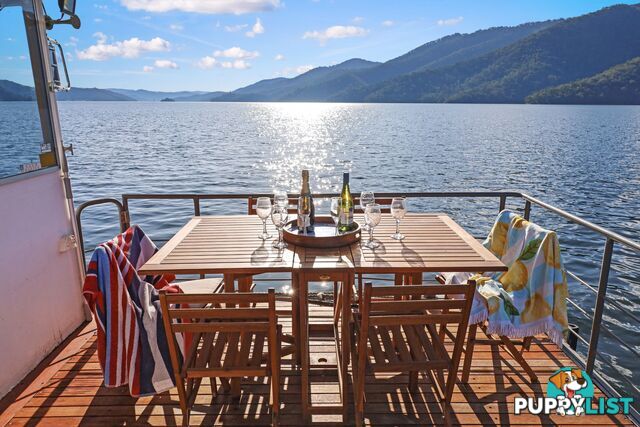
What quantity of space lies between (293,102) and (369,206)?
636 feet

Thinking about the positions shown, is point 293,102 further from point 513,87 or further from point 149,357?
point 149,357

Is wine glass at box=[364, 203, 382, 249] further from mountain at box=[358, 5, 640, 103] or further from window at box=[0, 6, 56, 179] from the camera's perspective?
mountain at box=[358, 5, 640, 103]

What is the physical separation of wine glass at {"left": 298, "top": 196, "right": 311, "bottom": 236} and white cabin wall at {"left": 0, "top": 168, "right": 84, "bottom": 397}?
70.6 inches

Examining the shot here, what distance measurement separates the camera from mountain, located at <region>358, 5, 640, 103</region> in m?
91.0

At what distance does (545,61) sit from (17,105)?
358ft

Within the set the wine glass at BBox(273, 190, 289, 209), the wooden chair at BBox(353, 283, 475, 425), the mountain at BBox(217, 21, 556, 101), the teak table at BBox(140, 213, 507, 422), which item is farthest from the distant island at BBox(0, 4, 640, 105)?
the wooden chair at BBox(353, 283, 475, 425)

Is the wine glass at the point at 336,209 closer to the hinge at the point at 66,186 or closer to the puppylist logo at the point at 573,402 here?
the puppylist logo at the point at 573,402

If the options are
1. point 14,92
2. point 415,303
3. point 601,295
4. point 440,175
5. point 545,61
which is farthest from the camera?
point 545,61

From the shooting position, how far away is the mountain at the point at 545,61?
91000mm

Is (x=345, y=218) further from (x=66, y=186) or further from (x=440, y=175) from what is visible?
(x=440, y=175)

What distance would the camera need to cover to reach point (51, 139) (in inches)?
118

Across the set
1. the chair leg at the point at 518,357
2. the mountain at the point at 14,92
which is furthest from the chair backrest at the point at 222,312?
the mountain at the point at 14,92

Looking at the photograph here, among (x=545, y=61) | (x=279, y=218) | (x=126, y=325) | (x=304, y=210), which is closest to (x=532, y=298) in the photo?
(x=304, y=210)

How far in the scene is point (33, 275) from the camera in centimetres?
278
